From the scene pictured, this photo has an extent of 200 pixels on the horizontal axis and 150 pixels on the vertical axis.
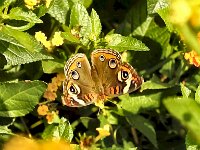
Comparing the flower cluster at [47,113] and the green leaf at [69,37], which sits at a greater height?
the green leaf at [69,37]

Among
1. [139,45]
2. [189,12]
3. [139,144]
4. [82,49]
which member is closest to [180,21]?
[189,12]

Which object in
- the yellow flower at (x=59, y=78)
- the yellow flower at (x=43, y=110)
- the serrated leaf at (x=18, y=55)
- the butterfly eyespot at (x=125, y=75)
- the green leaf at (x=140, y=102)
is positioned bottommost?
the yellow flower at (x=43, y=110)

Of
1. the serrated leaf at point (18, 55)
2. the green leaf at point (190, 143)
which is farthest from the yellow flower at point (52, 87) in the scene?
the green leaf at point (190, 143)

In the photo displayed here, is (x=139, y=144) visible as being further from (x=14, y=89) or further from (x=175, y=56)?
(x=14, y=89)

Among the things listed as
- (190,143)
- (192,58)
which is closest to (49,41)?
(192,58)

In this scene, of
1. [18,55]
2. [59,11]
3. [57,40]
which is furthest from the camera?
[59,11]

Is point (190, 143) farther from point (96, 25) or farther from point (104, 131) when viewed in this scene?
point (96, 25)

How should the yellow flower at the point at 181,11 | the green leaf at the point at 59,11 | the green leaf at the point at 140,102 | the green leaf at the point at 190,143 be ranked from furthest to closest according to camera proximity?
the green leaf at the point at 140,102
the green leaf at the point at 59,11
the green leaf at the point at 190,143
the yellow flower at the point at 181,11

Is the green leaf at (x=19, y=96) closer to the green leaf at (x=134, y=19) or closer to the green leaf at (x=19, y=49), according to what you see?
the green leaf at (x=19, y=49)
